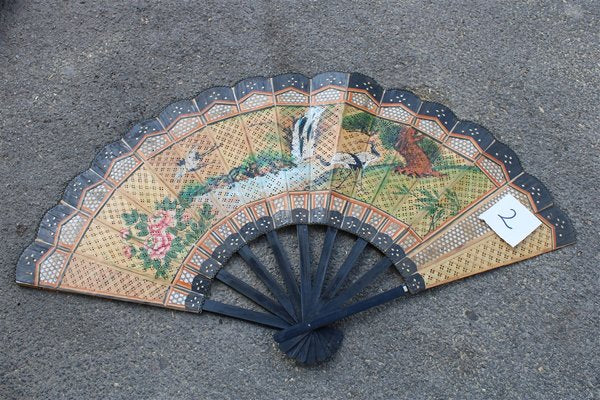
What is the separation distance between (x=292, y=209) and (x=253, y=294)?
0.60 meters

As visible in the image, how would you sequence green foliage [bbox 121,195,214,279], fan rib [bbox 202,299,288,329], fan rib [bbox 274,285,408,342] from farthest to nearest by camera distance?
1. green foliage [bbox 121,195,214,279]
2. fan rib [bbox 202,299,288,329]
3. fan rib [bbox 274,285,408,342]

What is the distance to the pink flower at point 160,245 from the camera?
3.76 metres

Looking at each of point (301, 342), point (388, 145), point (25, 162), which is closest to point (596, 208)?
point (388, 145)

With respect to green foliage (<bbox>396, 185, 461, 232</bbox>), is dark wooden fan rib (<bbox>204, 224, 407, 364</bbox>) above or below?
below

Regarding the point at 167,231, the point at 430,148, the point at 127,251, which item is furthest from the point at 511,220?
the point at 127,251

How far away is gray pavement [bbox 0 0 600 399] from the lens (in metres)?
3.60

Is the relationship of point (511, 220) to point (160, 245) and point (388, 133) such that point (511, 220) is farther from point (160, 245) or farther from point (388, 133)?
point (160, 245)

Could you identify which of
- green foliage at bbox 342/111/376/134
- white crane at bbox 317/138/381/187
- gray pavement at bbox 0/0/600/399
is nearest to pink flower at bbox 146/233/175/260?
gray pavement at bbox 0/0/600/399

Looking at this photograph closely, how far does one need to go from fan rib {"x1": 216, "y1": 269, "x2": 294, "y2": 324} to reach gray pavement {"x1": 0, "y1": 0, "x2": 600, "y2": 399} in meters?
0.16

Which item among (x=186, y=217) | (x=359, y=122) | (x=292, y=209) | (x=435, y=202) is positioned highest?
(x=359, y=122)

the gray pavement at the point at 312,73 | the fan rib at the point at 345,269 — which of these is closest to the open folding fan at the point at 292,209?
the fan rib at the point at 345,269

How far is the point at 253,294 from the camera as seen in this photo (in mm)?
3699

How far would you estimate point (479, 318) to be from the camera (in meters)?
3.76

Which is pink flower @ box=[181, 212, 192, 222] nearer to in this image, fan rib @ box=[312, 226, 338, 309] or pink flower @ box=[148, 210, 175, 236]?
pink flower @ box=[148, 210, 175, 236]
